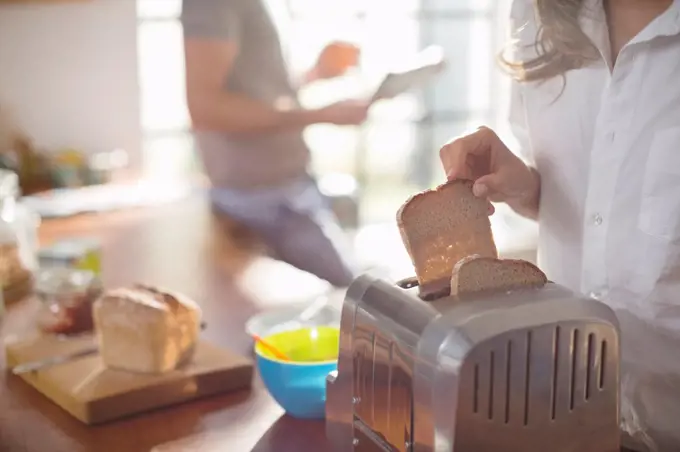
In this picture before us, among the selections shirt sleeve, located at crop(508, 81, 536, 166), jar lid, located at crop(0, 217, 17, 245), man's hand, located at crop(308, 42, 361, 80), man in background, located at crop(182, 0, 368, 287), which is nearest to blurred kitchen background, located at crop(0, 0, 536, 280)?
man in background, located at crop(182, 0, 368, 287)

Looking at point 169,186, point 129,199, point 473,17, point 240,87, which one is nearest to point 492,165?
point 240,87

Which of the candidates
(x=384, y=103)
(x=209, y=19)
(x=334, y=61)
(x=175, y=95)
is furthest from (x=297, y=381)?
(x=384, y=103)

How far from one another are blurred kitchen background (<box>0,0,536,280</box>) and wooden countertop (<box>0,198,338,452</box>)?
49cm

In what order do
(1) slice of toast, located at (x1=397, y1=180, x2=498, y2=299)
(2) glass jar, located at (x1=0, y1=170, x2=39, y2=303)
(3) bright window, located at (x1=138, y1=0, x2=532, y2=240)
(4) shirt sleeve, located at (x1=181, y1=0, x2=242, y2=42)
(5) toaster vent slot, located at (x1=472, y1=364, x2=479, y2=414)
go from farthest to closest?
1. (3) bright window, located at (x1=138, y1=0, x2=532, y2=240)
2. (4) shirt sleeve, located at (x1=181, y1=0, x2=242, y2=42)
3. (2) glass jar, located at (x1=0, y1=170, x2=39, y2=303)
4. (1) slice of toast, located at (x1=397, y1=180, x2=498, y2=299)
5. (5) toaster vent slot, located at (x1=472, y1=364, x2=479, y2=414)

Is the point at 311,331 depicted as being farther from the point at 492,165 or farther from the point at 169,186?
the point at 169,186

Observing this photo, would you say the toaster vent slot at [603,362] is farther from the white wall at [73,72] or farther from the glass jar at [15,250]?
Result: the white wall at [73,72]

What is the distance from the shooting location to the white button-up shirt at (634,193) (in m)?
0.96

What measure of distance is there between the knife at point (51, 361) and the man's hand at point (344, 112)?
0.98 metres

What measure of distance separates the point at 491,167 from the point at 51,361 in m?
0.61

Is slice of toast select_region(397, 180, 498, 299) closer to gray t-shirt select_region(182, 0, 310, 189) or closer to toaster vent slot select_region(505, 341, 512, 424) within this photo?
toaster vent slot select_region(505, 341, 512, 424)

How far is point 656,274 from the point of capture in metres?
0.97

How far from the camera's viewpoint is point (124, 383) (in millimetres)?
1080

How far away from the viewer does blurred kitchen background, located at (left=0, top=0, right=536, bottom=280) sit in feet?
11.2

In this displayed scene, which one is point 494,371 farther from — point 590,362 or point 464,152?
point 464,152
